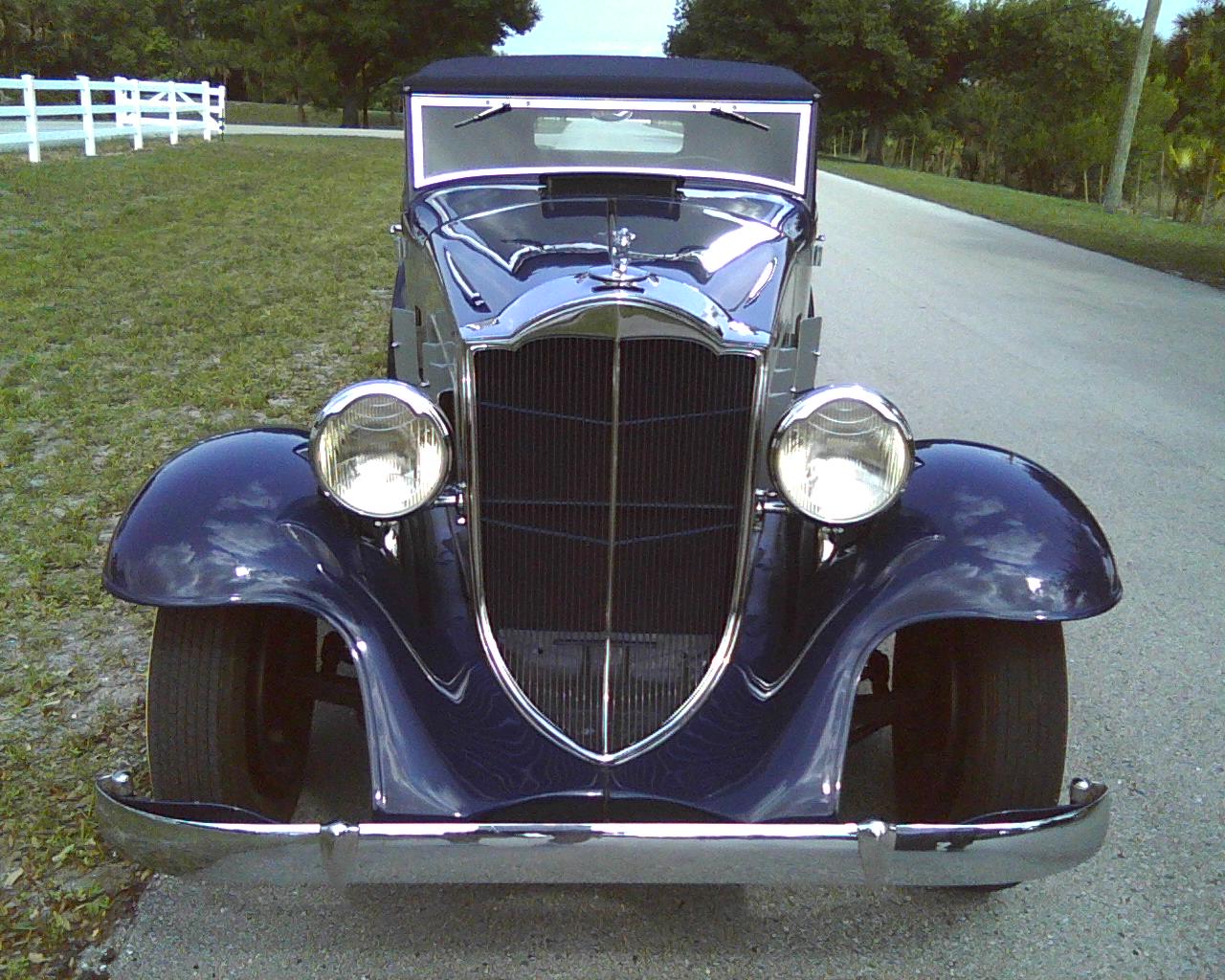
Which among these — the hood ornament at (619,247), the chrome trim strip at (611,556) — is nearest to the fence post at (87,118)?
the hood ornament at (619,247)

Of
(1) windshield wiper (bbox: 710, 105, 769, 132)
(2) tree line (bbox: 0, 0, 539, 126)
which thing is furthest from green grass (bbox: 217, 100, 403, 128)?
(1) windshield wiper (bbox: 710, 105, 769, 132)

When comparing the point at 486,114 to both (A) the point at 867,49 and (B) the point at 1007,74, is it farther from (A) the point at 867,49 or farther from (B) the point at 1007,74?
(B) the point at 1007,74

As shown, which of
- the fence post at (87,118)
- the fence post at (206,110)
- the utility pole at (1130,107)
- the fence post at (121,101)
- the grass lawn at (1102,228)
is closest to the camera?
the grass lawn at (1102,228)

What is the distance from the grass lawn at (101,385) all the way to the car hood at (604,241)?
1466mm

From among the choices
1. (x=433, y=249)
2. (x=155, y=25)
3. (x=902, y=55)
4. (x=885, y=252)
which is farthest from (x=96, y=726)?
(x=155, y=25)

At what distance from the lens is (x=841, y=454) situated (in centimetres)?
234

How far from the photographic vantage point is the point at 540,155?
11.9 ft

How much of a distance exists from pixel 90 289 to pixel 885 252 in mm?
8147

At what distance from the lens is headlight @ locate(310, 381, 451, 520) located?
229 centimetres

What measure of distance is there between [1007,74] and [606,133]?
1800 inches

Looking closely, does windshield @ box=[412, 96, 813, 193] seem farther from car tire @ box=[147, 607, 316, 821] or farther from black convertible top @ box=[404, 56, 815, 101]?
car tire @ box=[147, 607, 316, 821]

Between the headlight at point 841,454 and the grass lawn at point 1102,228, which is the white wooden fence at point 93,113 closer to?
the grass lawn at point 1102,228

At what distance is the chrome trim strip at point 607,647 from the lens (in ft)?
7.49

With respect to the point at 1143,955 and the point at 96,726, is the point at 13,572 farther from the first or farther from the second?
the point at 1143,955
